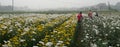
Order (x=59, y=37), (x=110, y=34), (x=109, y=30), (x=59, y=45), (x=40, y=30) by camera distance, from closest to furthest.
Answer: (x=59, y=45)
(x=59, y=37)
(x=40, y=30)
(x=110, y=34)
(x=109, y=30)

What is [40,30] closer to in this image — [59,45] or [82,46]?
[82,46]

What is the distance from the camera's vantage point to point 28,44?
995cm

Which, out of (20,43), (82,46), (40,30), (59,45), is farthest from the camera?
(40,30)

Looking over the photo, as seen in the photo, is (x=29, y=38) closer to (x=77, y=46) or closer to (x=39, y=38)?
(x=39, y=38)

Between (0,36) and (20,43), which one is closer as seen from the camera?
(20,43)

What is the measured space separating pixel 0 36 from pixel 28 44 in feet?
4.89

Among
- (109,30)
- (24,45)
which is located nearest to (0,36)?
(24,45)

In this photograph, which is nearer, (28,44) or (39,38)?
(28,44)

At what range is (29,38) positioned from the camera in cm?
1015

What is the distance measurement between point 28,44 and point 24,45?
0.79 metres

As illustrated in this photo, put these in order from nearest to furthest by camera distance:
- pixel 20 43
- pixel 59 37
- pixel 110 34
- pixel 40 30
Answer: pixel 20 43, pixel 59 37, pixel 40 30, pixel 110 34

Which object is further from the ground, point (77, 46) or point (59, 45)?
point (59, 45)

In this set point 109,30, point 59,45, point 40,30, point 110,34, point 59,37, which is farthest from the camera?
point 109,30

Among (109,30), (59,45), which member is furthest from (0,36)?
(109,30)
